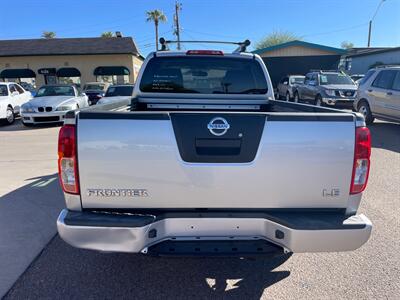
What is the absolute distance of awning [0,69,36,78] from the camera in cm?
3050

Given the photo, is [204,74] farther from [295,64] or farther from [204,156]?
[295,64]

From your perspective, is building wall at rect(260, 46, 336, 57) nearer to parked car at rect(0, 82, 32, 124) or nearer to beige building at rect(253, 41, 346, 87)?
beige building at rect(253, 41, 346, 87)

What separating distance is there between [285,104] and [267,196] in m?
1.67

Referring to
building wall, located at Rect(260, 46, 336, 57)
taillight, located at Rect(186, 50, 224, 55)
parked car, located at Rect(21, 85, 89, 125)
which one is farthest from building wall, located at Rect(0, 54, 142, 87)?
taillight, located at Rect(186, 50, 224, 55)

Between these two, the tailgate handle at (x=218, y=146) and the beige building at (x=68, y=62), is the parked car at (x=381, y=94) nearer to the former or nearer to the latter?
the tailgate handle at (x=218, y=146)

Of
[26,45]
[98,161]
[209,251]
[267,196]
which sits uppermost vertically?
[26,45]

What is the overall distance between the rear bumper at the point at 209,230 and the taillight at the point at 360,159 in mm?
255

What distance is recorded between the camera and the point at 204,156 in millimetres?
2287

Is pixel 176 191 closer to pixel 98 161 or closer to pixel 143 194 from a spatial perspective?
pixel 143 194

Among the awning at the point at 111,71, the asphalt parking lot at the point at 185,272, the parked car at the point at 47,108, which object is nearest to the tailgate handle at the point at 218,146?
the asphalt parking lot at the point at 185,272

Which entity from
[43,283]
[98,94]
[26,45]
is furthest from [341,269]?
[26,45]

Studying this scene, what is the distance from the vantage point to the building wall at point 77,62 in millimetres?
30688

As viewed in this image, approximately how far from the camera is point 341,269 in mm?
3092

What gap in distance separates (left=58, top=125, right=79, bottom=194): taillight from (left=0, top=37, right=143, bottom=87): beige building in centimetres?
2947
